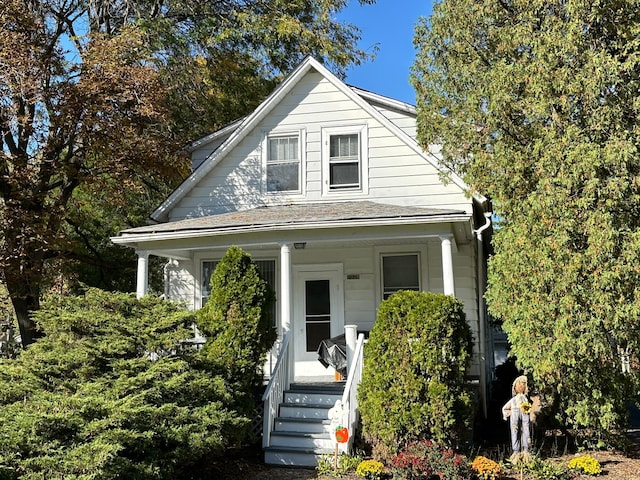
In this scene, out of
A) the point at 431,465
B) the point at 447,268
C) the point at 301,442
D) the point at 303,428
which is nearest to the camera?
the point at 431,465

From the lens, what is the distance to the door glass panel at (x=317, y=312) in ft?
37.8

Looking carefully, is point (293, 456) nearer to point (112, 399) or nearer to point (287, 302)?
point (287, 302)

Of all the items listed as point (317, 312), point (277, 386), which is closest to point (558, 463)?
point (277, 386)

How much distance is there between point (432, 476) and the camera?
22.8 ft

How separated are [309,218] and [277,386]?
281 cm

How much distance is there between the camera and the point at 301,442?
8461 mm

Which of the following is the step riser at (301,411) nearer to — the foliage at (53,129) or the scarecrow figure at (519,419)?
the scarecrow figure at (519,419)

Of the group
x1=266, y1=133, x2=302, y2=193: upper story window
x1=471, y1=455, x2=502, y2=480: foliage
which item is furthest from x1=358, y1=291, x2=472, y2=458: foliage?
x1=266, y1=133, x2=302, y2=193: upper story window

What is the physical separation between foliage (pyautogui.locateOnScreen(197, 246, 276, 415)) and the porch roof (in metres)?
1.39

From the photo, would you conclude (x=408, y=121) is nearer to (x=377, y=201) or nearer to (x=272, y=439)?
(x=377, y=201)

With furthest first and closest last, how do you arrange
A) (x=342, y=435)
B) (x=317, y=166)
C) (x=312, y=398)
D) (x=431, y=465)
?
(x=317, y=166) < (x=312, y=398) < (x=342, y=435) < (x=431, y=465)

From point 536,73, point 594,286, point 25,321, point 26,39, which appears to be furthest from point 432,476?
point 26,39

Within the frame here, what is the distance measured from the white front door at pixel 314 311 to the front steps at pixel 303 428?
182 cm

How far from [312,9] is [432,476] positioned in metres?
17.7
